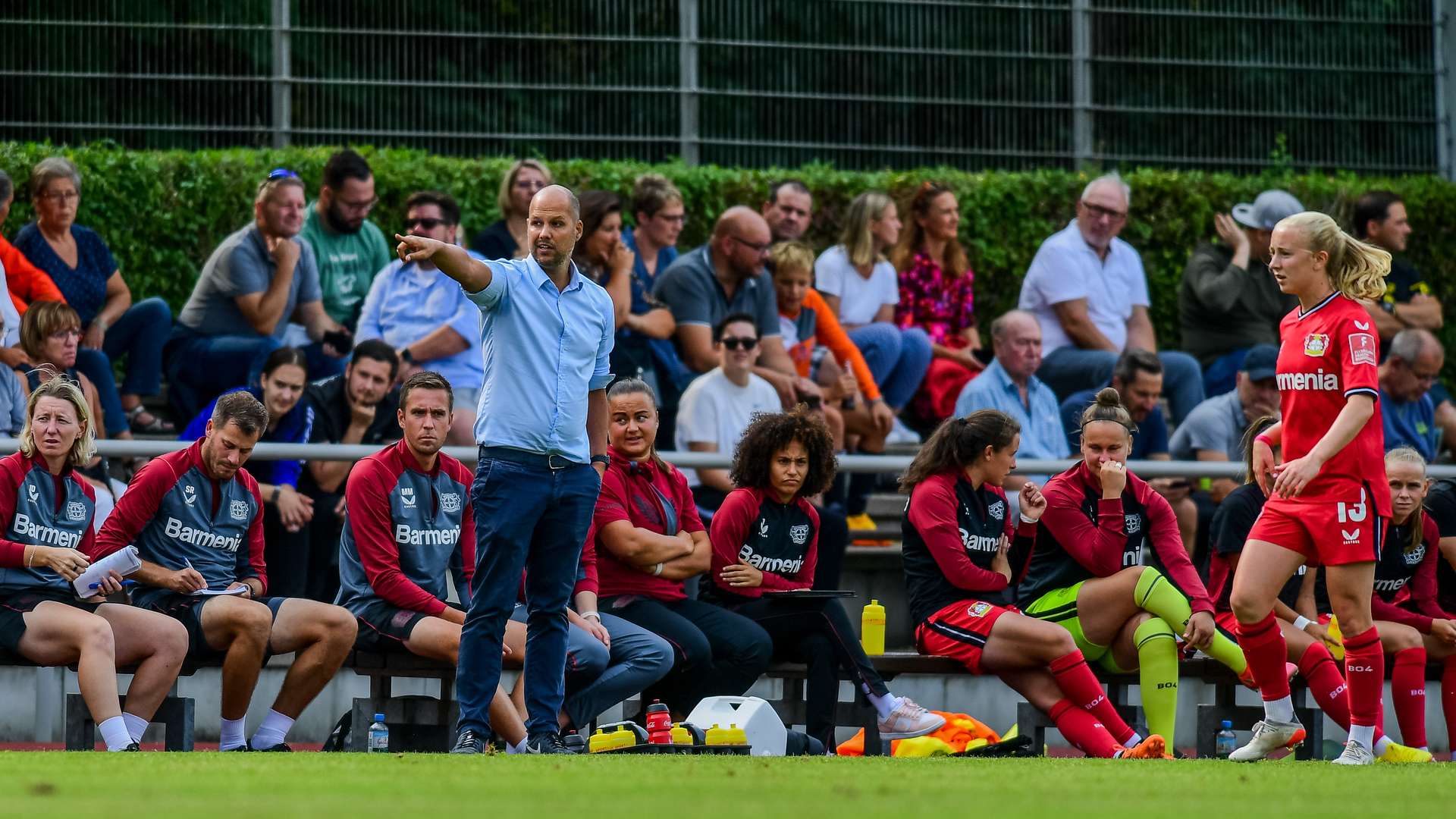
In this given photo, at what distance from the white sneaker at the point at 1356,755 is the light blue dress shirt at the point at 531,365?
309 cm

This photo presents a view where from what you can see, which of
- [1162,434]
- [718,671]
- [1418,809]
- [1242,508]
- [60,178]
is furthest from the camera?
[1162,434]

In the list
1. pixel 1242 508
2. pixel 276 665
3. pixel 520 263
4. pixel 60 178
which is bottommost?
pixel 276 665

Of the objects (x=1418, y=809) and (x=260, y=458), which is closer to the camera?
(x=1418, y=809)

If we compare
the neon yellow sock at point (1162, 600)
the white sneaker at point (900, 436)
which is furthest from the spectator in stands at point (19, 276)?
the neon yellow sock at point (1162, 600)

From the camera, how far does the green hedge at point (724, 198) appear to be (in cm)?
1331

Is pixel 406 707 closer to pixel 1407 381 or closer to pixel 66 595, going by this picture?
pixel 66 595

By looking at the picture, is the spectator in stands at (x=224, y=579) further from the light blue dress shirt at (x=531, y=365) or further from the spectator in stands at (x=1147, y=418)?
the spectator in stands at (x=1147, y=418)

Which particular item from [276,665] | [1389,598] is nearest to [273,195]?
[276,665]

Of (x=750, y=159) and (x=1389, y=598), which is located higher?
(x=750, y=159)

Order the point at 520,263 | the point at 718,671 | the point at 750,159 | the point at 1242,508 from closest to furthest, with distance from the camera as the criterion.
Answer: the point at 520,263
the point at 718,671
the point at 1242,508
the point at 750,159

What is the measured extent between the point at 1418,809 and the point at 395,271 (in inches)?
294

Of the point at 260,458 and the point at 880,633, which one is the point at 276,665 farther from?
the point at 880,633

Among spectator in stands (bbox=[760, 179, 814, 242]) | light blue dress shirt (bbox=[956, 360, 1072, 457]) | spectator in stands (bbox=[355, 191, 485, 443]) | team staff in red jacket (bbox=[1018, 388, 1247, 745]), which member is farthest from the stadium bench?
spectator in stands (bbox=[760, 179, 814, 242])

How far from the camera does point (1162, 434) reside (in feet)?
40.1
